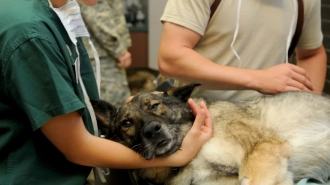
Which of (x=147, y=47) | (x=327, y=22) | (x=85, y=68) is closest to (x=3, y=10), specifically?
(x=85, y=68)

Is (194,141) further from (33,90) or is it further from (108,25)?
(108,25)

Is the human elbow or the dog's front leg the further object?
the human elbow

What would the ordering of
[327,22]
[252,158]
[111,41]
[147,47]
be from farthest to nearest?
[147,47] → [111,41] → [327,22] → [252,158]

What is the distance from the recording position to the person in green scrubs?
99 centimetres

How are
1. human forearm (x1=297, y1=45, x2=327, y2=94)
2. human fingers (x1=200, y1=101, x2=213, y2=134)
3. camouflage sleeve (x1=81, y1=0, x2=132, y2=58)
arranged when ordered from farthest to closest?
camouflage sleeve (x1=81, y1=0, x2=132, y2=58), human forearm (x1=297, y1=45, x2=327, y2=94), human fingers (x1=200, y1=101, x2=213, y2=134)

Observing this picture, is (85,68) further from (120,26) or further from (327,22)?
(120,26)

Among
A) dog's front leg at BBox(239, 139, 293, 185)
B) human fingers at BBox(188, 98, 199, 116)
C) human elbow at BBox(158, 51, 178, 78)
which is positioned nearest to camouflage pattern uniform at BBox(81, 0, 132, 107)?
human elbow at BBox(158, 51, 178, 78)

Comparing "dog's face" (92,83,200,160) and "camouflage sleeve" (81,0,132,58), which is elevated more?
"dog's face" (92,83,200,160)

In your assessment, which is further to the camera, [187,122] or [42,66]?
[187,122]

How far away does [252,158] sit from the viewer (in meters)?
1.23

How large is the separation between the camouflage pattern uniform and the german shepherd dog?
4.79ft

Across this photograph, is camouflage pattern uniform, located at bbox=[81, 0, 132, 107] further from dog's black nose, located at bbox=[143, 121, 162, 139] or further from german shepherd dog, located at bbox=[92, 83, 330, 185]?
dog's black nose, located at bbox=[143, 121, 162, 139]

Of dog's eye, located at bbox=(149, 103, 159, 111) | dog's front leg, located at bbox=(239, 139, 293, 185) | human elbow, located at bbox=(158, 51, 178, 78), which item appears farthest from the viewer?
human elbow, located at bbox=(158, 51, 178, 78)

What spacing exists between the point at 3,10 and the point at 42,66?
0.20 metres
